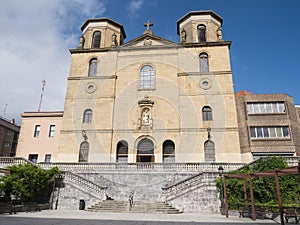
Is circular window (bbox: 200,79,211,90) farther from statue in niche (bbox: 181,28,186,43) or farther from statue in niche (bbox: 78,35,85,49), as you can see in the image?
statue in niche (bbox: 78,35,85,49)

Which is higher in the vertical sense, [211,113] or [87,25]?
[87,25]

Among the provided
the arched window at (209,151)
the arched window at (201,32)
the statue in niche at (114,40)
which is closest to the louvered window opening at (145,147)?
the arched window at (209,151)

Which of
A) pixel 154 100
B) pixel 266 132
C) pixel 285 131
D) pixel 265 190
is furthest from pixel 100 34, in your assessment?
pixel 265 190

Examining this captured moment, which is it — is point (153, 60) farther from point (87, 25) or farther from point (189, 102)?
point (87, 25)

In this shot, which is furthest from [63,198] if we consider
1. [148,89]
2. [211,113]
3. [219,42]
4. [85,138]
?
[219,42]

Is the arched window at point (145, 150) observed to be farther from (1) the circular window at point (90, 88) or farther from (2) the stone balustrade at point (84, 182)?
(1) the circular window at point (90, 88)

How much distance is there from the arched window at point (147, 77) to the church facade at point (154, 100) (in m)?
0.11

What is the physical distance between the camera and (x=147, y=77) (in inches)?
979

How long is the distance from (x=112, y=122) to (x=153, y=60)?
8.16 metres

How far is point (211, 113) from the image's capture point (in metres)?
22.6

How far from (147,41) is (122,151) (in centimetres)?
1281

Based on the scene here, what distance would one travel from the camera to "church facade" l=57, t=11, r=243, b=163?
21797mm

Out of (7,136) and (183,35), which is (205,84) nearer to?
(183,35)

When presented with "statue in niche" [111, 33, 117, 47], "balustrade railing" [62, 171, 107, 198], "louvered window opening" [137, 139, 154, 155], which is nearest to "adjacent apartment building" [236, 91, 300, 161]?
"louvered window opening" [137, 139, 154, 155]
